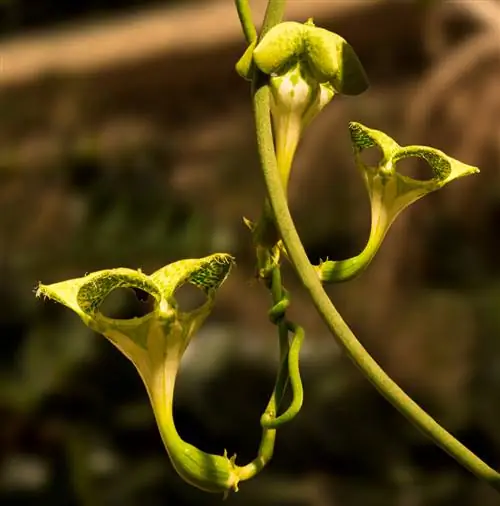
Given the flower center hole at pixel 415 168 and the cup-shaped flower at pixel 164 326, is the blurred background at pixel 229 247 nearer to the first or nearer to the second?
the flower center hole at pixel 415 168

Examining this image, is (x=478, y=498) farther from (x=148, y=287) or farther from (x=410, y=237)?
(x=148, y=287)

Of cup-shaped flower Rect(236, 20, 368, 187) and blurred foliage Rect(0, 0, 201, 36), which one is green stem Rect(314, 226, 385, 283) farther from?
blurred foliage Rect(0, 0, 201, 36)

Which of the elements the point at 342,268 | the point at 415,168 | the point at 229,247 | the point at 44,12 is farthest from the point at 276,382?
the point at 44,12

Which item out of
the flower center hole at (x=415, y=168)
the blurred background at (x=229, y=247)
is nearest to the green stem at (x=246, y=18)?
the blurred background at (x=229, y=247)

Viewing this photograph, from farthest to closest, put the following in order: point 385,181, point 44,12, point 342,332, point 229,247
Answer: point 44,12 → point 229,247 → point 385,181 → point 342,332

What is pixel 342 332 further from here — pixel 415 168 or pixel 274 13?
pixel 415 168
